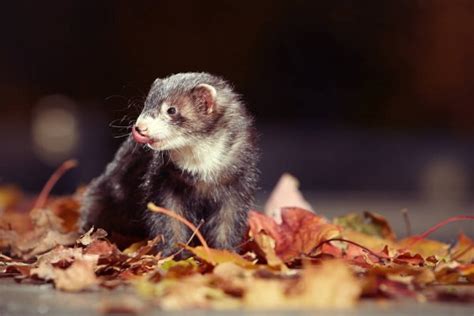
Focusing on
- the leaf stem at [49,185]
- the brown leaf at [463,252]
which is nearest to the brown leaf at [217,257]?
the brown leaf at [463,252]

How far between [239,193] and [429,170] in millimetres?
5950

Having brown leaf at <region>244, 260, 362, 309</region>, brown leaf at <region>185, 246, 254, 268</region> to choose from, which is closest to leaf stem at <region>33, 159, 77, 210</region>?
brown leaf at <region>185, 246, 254, 268</region>

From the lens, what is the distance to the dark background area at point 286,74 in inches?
348

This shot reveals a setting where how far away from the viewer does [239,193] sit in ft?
9.98

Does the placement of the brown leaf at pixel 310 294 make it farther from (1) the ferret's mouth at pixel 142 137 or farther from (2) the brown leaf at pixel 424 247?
(2) the brown leaf at pixel 424 247

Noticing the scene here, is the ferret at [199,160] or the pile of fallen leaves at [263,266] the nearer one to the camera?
the pile of fallen leaves at [263,266]

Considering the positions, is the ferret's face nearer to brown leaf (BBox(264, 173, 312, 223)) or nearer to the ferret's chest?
the ferret's chest

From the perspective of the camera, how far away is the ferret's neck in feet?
9.75

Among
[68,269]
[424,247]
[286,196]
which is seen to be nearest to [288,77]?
[286,196]

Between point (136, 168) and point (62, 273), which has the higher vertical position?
point (136, 168)

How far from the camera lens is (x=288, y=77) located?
927 cm

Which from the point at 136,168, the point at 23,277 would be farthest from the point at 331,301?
the point at 136,168

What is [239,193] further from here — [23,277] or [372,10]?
[372,10]

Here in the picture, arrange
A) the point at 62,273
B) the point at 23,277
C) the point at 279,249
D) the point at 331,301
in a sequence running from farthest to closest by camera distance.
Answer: the point at 279,249 < the point at 23,277 < the point at 62,273 < the point at 331,301
